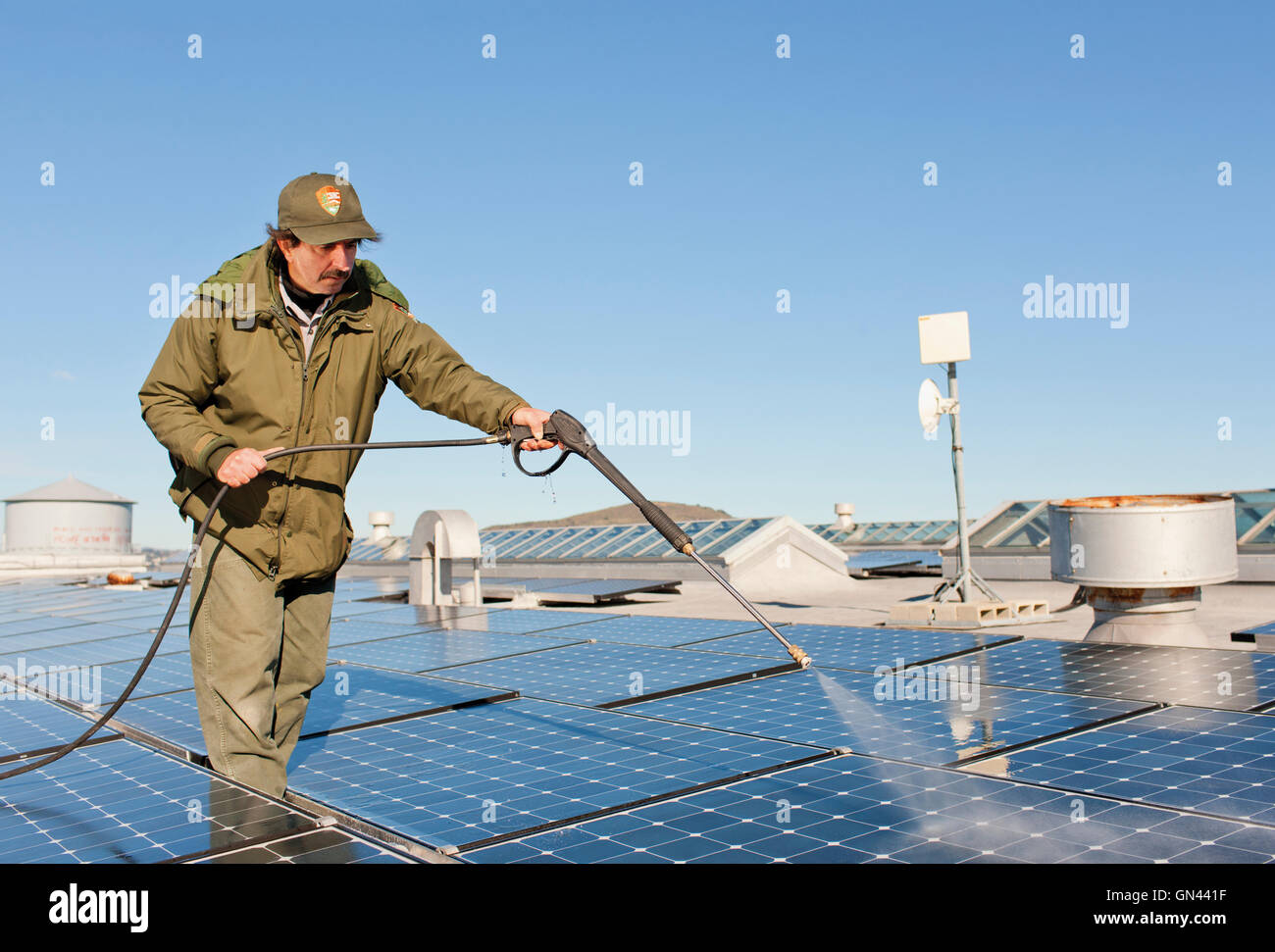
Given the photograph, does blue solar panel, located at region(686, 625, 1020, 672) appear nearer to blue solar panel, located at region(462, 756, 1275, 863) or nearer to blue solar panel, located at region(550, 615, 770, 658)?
blue solar panel, located at region(550, 615, 770, 658)

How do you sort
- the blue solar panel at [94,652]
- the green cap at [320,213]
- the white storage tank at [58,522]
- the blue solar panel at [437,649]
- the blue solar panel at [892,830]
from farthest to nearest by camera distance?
the white storage tank at [58,522] < the blue solar panel at [94,652] < the blue solar panel at [437,649] < the green cap at [320,213] < the blue solar panel at [892,830]

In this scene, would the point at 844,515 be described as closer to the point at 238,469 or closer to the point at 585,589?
the point at 585,589

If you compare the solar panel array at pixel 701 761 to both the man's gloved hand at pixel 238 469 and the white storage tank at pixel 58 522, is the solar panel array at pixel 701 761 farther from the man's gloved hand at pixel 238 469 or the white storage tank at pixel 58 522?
the white storage tank at pixel 58 522

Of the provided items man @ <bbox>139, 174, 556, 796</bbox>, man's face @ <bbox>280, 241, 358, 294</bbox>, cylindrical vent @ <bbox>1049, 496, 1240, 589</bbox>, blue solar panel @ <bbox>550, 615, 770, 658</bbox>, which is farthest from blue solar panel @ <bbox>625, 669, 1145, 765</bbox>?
man's face @ <bbox>280, 241, 358, 294</bbox>

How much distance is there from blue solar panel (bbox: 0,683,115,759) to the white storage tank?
4876 cm

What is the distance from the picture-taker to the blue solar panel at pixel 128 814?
10.6ft

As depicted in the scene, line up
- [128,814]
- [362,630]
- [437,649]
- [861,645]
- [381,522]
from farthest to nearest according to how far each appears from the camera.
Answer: [381,522], [362,630], [437,649], [861,645], [128,814]

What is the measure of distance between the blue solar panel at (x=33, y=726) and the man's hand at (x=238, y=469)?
2083 mm

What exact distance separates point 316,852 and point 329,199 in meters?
2.51

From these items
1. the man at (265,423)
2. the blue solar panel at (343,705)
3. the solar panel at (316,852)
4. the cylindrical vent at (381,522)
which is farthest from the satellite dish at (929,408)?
the cylindrical vent at (381,522)

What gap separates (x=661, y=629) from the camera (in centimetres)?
1000

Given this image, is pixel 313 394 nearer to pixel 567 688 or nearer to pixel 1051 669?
pixel 567 688

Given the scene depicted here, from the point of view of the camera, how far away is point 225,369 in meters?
4.26

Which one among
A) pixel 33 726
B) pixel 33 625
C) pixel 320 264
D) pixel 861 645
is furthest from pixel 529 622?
pixel 320 264
